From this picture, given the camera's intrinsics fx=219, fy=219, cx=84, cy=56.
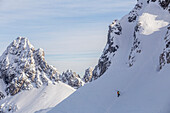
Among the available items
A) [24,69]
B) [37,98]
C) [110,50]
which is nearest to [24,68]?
[24,69]

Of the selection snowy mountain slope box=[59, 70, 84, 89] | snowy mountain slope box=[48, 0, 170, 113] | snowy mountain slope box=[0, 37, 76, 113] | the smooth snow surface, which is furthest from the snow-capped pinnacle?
the smooth snow surface

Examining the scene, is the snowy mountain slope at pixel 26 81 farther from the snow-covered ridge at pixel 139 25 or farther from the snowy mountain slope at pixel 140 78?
the snowy mountain slope at pixel 140 78

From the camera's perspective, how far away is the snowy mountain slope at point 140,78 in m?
29.6

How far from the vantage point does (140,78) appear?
37969 mm

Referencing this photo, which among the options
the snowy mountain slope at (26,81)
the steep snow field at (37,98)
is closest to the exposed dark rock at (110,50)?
the steep snow field at (37,98)

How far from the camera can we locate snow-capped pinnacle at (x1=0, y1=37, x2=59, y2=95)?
395 ft

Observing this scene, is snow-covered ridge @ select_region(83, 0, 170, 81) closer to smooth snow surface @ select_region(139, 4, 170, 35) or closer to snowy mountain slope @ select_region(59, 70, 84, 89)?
smooth snow surface @ select_region(139, 4, 170, 35)

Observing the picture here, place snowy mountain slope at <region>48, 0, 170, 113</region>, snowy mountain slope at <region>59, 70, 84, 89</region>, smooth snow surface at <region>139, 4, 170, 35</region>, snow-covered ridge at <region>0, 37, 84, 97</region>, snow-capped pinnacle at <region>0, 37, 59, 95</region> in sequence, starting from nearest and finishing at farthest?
snowy mountain slope at <region>48, 0, 170, 113</region>, smooth snow surface at <region>139, 4, 170, 35</region>, snow-covered ridge at <region>0, 37, 84, 97</region>, snow-capped pinnacle at <region>0, 37, 59, 95</region>, snowy mountain slope at <region>59, 70, 84, 89</region>

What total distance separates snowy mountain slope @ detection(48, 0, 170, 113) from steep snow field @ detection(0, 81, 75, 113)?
5469 cm

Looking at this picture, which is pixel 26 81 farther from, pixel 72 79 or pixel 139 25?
pixel 139 25

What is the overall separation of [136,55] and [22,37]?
102759 mm

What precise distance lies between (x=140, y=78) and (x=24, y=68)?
96.2 meters

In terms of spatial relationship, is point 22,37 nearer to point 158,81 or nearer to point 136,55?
point 136,55

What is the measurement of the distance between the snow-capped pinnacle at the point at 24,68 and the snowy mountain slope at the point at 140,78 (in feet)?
227
